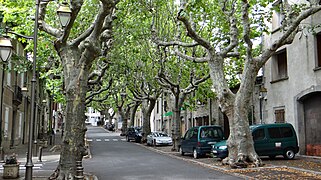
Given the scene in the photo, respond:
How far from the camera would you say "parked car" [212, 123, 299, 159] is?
1886cm

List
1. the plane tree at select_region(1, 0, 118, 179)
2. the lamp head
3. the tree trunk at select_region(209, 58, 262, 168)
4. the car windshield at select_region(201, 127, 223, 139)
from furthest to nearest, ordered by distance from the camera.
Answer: the car windshield at select_region(201, 127, 223, 139), the tree trunk at select_region(209, 58, 262, 168), the plane tree at select_region(1, 0, 118, 179), the lamp head

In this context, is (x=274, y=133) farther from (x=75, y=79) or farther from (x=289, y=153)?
(x=75, y=79)

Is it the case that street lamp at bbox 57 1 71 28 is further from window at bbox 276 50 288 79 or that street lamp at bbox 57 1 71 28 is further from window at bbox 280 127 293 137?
window at bbox 276 50 288 79

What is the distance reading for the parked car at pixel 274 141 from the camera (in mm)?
18859

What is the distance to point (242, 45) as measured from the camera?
73.1 ft

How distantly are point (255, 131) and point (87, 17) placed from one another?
10.7m

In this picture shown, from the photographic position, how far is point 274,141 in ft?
62.2

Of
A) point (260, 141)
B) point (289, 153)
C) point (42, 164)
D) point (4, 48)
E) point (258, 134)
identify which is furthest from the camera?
point (289, 153)

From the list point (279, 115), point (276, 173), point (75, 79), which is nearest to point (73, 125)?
point (75, 79)

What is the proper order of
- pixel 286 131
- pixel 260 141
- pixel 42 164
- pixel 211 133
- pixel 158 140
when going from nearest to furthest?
pixel 42 164 < pixel 260 141 < pixel 286 131 < pixel 211 133 < pixel 158 140

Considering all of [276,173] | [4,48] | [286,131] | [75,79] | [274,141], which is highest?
[4,48]

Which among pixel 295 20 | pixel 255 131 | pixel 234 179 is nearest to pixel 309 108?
pixel 255 131

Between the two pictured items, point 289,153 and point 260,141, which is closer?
point 260,141

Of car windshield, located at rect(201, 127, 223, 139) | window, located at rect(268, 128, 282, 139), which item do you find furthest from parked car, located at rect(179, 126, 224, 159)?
window, located at rect(268, 128, 282, 139)
